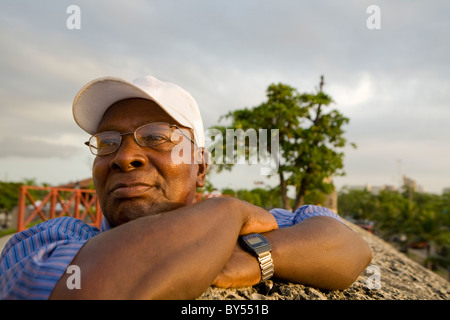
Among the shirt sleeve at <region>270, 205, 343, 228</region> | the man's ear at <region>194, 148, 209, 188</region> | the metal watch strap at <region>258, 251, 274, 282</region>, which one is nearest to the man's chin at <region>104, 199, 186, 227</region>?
the man's ear at <region>194, 148, 209, 188</region>

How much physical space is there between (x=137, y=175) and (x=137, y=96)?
1.48 feet


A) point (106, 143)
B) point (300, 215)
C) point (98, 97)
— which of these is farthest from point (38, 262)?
point (300, 215)

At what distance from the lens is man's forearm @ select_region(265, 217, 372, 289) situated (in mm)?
1482

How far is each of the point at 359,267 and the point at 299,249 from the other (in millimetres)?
420

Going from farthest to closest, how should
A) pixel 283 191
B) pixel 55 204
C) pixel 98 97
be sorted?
pixel 283 191
pixel 55 204
pixel 98 97

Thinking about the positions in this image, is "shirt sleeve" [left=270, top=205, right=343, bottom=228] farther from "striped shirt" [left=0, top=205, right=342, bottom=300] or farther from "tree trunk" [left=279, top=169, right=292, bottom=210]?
"tree trunk" [left=279, top=169, right=292, bottom=210]

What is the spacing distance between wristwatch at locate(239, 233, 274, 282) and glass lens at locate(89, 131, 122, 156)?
2.60 feet

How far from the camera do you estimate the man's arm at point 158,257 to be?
3.28 feet

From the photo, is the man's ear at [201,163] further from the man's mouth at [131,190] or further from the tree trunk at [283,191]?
the tree trunk at [283,191]

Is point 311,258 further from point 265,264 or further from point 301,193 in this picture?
point 301,193

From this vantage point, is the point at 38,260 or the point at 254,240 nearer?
the point at 38,260

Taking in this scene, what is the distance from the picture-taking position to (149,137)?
5.41ft
